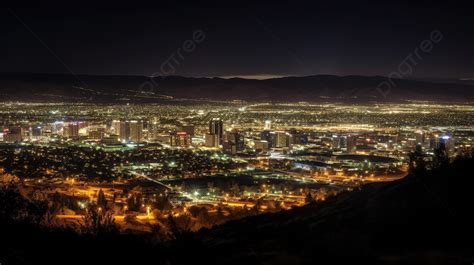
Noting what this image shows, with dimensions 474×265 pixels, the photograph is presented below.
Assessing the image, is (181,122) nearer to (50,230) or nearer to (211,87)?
(211,87)

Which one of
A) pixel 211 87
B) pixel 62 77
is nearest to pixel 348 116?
pixel 211 87

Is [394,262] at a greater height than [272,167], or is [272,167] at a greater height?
[394,262]

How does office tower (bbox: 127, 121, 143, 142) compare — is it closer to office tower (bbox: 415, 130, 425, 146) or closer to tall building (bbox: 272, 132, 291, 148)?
tall building (bbox: 272, 132, 291, 148)

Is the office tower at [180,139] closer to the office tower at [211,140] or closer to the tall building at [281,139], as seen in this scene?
the office tower at [211,140]

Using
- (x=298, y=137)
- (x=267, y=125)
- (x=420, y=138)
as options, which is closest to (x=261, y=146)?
(x=298, y=137)

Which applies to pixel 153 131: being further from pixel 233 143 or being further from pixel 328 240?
pixel 328 240

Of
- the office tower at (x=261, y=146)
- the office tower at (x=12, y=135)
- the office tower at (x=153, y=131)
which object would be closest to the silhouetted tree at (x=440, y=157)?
the office tower at (x=261, y=146)

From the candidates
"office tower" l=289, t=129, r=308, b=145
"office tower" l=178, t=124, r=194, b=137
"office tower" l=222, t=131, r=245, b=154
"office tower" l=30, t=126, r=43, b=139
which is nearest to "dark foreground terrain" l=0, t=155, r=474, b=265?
"office tower" l=222, t=131, r=245, b=154

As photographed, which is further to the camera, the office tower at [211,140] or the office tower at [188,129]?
the office tower at [188,129]
